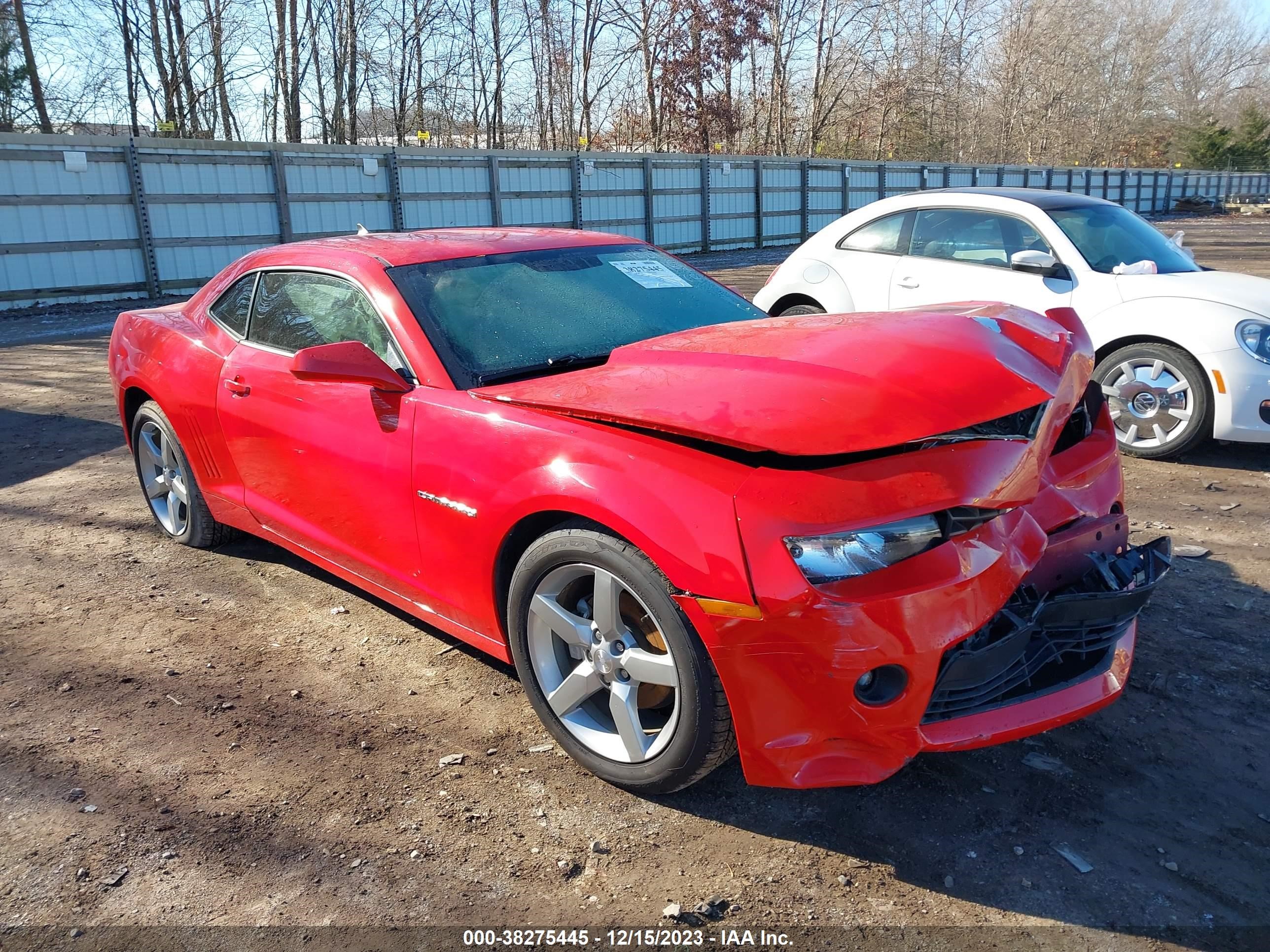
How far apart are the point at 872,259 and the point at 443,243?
408 centimetres

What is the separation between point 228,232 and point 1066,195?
1381 centimetres

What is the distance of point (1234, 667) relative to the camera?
3.22 meters

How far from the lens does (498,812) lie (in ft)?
8.50

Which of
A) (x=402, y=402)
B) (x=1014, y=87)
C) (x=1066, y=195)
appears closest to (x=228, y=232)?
(x=1066, y=195)

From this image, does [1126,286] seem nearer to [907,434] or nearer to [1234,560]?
[1234,560]

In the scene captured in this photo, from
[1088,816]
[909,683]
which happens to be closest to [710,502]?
[909,683]

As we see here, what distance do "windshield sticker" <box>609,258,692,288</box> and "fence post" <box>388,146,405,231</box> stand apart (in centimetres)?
1551

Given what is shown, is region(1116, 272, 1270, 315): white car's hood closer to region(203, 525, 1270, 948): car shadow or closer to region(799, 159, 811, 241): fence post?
region(203, 525, 1270, 948): car shadow

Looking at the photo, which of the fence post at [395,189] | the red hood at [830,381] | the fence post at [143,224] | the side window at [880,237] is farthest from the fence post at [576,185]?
the red hood at [830,381]

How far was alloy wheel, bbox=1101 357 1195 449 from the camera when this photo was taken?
5559 millimetres

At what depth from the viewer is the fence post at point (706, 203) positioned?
24172 mm

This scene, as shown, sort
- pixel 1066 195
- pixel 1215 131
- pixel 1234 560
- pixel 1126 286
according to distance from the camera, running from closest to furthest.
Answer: pixel 1234 560
pixel 1126 286
pixel 1066 195
pixel 1215 131

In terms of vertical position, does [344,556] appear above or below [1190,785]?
above

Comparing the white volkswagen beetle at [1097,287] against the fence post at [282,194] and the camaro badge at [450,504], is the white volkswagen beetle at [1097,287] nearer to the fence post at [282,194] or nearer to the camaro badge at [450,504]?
the camaro badge at [450,504]
